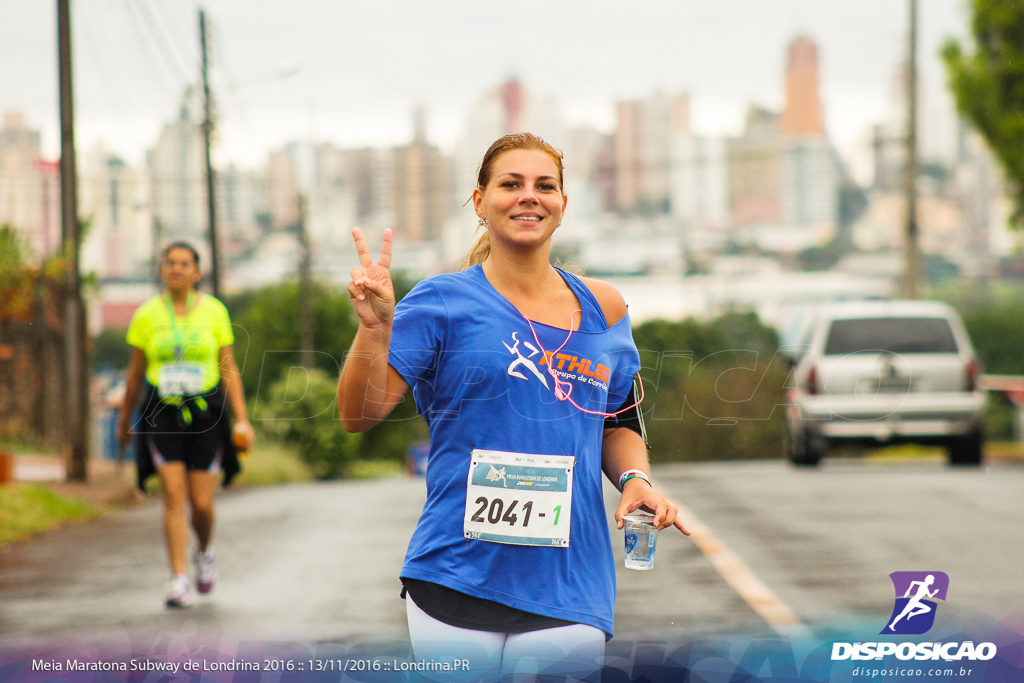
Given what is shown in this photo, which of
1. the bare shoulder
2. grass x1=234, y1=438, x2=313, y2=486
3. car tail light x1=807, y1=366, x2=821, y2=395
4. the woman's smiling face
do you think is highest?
the woman's smiling face

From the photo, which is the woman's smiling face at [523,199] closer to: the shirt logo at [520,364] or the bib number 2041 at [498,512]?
the shirt logo at [520,364]

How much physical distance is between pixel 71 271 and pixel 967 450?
11001 mm

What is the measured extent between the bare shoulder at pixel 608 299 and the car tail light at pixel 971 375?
11552 millimetres

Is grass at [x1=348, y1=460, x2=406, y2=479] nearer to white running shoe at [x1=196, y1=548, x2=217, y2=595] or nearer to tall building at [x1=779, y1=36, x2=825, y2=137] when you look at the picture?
white running shoe at [x1=196, y1=548, x2=217, y2=595]

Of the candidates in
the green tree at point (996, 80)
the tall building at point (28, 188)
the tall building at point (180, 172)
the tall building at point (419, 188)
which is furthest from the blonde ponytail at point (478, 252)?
the tall building at point (419, 188)

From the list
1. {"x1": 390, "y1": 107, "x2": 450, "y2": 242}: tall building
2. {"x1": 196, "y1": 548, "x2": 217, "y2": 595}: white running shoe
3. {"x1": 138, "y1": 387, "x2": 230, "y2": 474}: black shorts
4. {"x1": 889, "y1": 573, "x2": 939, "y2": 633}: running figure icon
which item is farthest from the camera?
{"x1": 390, "y1": 107, "x2": 450, "y2": 242}: tall building

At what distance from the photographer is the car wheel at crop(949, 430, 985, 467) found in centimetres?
1484

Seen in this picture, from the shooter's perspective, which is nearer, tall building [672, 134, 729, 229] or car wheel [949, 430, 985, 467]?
car wheel [949, 430, 985, 467]

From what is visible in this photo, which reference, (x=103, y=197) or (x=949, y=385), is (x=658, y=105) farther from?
(x=949, y=385)

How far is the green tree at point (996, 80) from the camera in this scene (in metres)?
22.8

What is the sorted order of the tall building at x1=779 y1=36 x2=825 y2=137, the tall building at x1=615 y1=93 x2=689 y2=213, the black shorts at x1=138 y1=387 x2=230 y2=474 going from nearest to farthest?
1. the black shorts at x1=138 y1=387 x2=230 y2=474
2. the tall building at x1=615 y1=93 x2=689 y2=213
3. the tall building at x1=779 y1=36 x2=825 y2=137

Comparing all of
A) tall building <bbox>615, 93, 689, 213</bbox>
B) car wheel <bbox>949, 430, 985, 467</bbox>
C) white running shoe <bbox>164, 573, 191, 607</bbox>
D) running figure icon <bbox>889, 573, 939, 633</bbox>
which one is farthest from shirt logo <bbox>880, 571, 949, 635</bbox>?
tall building <bbox>615, 93, 689, 213</bbox>

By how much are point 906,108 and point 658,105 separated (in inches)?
1391

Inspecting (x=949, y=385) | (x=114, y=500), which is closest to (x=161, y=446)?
(x=114, y=500)
